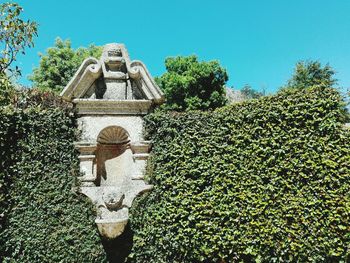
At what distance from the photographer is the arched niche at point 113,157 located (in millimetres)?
5453

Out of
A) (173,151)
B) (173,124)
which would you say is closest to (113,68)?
(173,124)

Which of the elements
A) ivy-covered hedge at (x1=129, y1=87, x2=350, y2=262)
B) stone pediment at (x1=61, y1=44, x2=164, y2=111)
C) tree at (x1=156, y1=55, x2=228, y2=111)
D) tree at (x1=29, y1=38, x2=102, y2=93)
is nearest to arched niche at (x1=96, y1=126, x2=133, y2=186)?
stone pediment at (x1=61, y1=44, x2=164, y2=111)

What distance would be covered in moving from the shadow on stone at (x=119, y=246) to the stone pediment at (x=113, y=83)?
2.38 meters

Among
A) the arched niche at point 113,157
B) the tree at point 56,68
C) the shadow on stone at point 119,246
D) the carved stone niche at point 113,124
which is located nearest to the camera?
the shadow on stone at point 119,246

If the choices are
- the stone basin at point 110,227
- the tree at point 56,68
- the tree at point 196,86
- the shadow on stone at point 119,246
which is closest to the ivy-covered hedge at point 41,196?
the shadow on stone at point 119,246

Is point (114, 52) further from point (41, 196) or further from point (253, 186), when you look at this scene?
A: point (253, 186)

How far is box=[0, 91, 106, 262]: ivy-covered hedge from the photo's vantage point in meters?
4.58

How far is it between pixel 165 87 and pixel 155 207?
41.6 feet

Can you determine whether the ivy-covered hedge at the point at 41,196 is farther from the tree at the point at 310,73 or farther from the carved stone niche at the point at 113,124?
the tree at the point at 310,73

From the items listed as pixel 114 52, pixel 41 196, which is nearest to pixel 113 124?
pixel 114 52

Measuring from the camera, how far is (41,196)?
4.73 metres

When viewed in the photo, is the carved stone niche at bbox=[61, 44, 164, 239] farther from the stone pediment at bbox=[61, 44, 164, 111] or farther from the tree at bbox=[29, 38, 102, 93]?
the tree at bbox=[29, 38, 102, 93]

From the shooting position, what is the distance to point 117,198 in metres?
4.82

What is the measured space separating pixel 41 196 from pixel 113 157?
151cm
